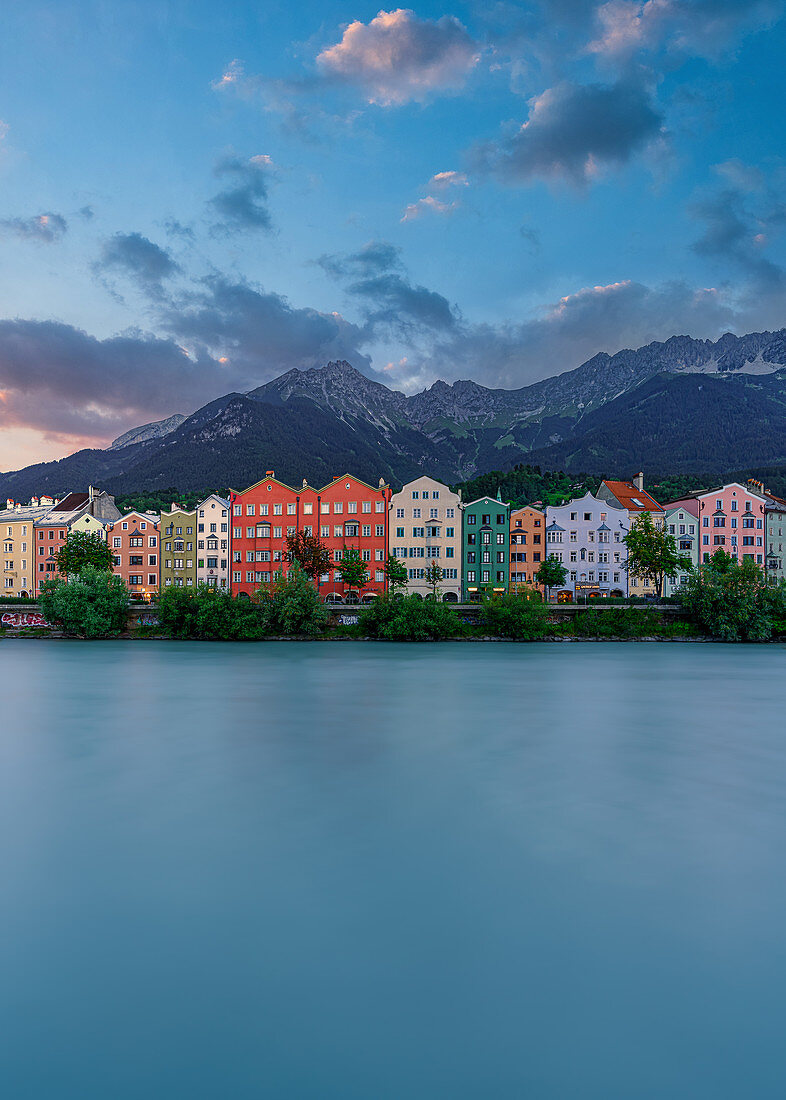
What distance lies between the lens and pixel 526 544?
70.8 meters

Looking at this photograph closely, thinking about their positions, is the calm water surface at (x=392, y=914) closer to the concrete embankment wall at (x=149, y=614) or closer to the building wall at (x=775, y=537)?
the concrete embankment wall at (x=149, y=614)

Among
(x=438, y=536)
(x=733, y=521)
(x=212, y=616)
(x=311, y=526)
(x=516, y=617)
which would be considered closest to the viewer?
(x=516, y=617)

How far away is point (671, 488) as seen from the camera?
121 metres

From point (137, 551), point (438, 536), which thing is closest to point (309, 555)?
point (438, 536)

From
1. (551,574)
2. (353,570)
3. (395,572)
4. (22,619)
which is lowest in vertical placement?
(22,619)

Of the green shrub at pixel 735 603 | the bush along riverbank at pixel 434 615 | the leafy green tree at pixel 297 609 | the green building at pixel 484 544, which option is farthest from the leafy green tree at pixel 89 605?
the green shrub at pixel 735 603

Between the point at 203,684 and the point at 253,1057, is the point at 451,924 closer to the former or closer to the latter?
the point at 253,1057

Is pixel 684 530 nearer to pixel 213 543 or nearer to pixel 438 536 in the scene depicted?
pixel 438 536

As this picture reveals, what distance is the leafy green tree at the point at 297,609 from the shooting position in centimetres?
5712

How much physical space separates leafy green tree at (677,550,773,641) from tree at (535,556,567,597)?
473 inches

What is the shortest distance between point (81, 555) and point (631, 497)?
194 ft

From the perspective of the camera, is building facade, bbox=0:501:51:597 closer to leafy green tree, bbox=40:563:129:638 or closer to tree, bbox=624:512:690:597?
leafy green tree, bbox=40:563:129:638

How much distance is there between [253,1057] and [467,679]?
31.4m

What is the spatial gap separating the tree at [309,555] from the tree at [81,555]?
64.9 feet
